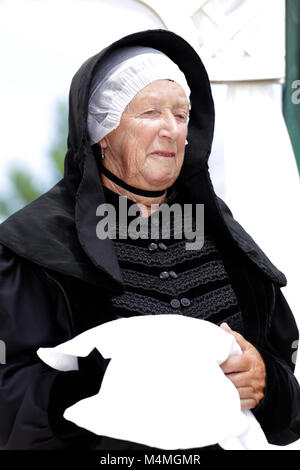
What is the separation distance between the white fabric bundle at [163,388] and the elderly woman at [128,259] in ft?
0.55

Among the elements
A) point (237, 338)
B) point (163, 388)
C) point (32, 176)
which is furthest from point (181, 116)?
point (32, 176)

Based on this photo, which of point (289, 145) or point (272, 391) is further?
point (289, 145)

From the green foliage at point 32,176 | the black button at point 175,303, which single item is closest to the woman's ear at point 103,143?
the black button at point 175,303

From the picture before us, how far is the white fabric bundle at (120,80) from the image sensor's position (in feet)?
8.90

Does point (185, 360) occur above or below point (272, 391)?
above

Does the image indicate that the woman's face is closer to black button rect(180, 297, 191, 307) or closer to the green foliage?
black button rect(180, 297, 191, 307)

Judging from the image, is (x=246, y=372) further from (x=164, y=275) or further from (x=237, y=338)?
(x=164, y=275)

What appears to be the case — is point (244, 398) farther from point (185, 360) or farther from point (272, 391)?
point (185, 360)

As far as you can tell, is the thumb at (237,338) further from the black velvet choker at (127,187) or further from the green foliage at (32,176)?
the green foliage at (32,176)

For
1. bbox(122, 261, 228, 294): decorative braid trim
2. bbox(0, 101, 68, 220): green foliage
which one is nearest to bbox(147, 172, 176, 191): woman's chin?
bbox(122, 261, 228, 294): decorative braid trim

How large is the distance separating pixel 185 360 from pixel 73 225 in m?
0.71

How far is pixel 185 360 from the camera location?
205 cm

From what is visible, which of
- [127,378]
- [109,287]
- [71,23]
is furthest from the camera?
[71,23]

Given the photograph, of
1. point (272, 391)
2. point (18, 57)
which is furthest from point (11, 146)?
point (272, 391)
